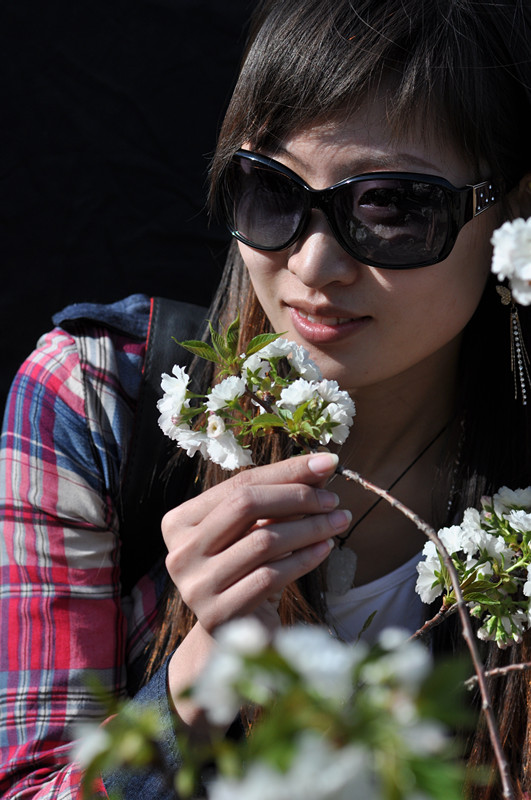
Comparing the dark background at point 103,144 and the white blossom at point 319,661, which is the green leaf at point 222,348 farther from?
the dark background at point 103,144

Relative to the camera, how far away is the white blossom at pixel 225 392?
82 cm

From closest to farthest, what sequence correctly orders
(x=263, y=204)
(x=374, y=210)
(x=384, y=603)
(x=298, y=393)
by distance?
(x=298, y=393), (x=374, y=210), (x=263, y=204), (x=384, y=603)

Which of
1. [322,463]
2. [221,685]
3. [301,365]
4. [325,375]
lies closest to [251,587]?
[322,463]

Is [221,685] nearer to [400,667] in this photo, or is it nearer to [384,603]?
[400,667]

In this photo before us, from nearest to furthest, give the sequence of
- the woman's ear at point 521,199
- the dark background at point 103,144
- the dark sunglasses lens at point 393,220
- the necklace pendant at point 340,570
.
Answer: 1. the dark sunglasses lens at point 393,220
2. the woman's ear at point 521,199
3. the necklace pendant at point 340,570
4. the dark background at point 103,144

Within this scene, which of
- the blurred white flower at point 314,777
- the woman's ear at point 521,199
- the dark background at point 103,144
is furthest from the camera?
the dark background at point 103,144

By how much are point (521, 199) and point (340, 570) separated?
0.83m

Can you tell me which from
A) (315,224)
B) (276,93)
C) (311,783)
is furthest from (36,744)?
(311,783)

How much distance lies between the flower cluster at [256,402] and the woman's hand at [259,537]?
8 centimetres

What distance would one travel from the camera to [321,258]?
49.6 inches

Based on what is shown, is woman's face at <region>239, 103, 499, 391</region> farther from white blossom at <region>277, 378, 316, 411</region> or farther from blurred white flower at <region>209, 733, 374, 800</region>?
blurred white flower at <region>209, 733, 374, 800</region>

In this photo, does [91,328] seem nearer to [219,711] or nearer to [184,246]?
[184,246]

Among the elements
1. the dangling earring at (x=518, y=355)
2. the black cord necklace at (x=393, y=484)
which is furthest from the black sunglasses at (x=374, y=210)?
the black cord necklace at (x=393, y=484)

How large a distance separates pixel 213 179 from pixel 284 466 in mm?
714
